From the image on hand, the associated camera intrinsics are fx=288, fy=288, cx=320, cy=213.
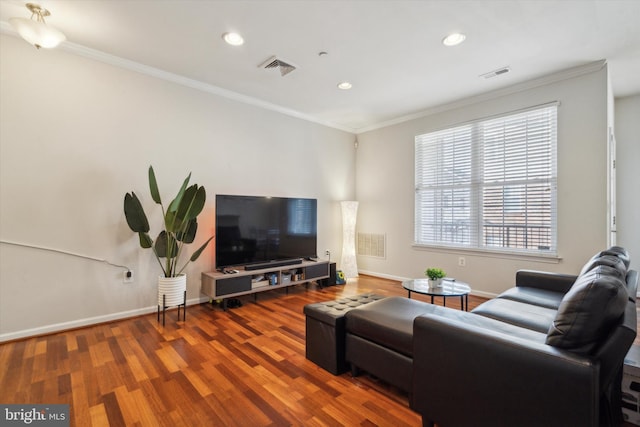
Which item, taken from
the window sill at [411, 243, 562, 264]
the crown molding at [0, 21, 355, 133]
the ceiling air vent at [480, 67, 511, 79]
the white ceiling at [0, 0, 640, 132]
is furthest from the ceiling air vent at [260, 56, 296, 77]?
the window sill at [411, 243, 562, 264]

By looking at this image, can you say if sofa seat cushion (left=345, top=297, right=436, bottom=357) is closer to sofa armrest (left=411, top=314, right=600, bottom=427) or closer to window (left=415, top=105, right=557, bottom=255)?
sofa armrest (left=411, top=314, right=600, bottom=427)

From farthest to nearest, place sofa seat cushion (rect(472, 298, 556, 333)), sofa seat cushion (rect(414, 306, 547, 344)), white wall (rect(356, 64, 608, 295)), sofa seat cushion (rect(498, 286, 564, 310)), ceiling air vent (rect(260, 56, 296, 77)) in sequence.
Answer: white wall (rect(356, 64, 608, 295)) < ceiling air vent (rect(260, 56, 296, 77)) < sofa seat cushion (rect(498, 286, 564, 310)) < sofa seat cushion (rect(472, 298, 556, 333)) < sofa seat cushion (rect(414, 306, 547, 344))

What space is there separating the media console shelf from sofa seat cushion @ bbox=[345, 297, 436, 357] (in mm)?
1889

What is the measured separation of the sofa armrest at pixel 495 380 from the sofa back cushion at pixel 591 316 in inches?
2.6

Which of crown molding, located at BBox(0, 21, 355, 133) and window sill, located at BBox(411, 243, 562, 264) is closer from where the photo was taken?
crown molding, located at BBox(0, 21, 355, 133)

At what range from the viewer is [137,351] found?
2.41 meters

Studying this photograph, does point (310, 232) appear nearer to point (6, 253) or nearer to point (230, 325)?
point (230, 325)

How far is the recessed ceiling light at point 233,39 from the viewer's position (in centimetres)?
270

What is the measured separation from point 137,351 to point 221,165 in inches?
92.0

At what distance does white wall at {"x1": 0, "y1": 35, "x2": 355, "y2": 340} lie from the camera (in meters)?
2.62

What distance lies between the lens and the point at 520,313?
83.4 inches

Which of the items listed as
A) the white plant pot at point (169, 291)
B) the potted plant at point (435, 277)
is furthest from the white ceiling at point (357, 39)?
the white plant pot at point (169, 291)

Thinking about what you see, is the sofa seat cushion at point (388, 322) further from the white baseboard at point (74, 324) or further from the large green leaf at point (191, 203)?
the white baseboard at point (74, 324)

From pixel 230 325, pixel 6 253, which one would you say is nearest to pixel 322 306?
pixel 230 325
